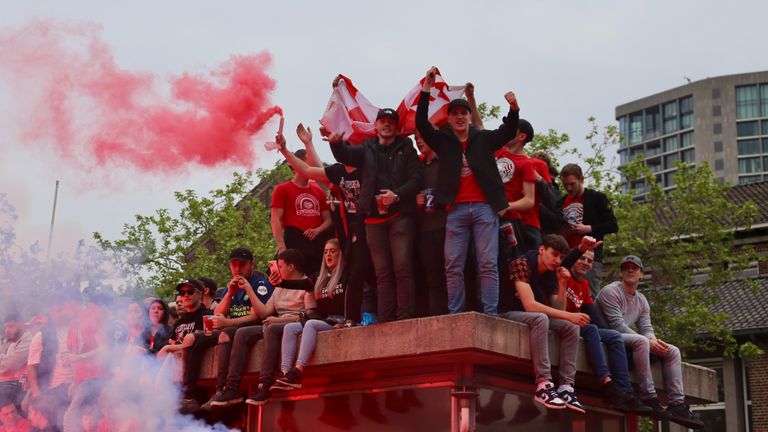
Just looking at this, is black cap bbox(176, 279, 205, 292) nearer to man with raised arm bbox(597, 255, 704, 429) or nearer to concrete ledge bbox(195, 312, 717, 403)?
concrete ledge bbox(195, 312, 717, 403)

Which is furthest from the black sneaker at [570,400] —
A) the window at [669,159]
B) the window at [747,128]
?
the window at [669,159]

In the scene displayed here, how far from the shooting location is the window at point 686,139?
137 m

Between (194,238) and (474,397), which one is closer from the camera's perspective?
(474,397)

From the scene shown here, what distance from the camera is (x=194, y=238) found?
1268 inches

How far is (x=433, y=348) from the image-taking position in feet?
36.9

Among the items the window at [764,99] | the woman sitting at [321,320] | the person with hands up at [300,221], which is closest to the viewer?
the woman sitting at [321,320]

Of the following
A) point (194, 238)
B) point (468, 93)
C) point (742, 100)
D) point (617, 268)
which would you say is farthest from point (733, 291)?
point (742, 100)

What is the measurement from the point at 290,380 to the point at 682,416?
13.9 feet

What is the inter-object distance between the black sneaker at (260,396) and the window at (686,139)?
129 metres

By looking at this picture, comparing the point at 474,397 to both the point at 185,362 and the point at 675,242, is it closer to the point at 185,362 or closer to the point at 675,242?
the point at 185,362

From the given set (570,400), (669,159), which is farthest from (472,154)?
(669,159)

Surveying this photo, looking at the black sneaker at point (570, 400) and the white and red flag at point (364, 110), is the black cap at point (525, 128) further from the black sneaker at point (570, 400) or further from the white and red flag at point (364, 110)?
the black sneaker at point (570, 400)

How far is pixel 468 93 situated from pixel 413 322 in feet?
10.3

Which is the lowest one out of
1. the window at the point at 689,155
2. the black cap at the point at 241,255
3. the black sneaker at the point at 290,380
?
the black sneaker at the point at 290,380
